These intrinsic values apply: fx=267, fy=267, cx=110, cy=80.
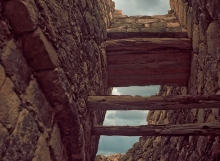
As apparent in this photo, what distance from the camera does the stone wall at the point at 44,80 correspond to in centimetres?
142

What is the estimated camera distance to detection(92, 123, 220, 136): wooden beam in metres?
2.44

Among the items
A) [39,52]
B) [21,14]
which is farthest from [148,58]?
[21,14]

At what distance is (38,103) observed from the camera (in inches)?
68.6

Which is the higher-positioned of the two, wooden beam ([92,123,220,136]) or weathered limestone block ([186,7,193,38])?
→ weathered limestone block ([186,7,193,38])

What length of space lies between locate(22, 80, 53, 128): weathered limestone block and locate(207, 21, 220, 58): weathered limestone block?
1.81 meters

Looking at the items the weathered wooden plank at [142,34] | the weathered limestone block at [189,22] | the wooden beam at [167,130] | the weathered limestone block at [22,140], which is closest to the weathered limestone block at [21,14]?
the weathered limestone block at [22,140]

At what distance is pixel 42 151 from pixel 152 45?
7.52 feet

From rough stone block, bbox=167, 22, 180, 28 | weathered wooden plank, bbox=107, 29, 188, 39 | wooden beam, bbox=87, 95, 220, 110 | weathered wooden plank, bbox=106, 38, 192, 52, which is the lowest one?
wooden beam, bbox=87, 95, 220, 110

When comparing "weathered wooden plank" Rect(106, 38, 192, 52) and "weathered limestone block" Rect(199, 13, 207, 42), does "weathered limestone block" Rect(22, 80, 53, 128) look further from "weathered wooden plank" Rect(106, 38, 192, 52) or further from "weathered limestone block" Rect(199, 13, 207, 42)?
"weathered limestone block" Rect(199, 13, 207, 42)

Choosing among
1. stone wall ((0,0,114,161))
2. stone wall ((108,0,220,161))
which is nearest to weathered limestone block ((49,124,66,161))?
stone wall ((0,0,114,161))

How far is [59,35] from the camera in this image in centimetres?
193

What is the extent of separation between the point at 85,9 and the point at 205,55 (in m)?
1.46

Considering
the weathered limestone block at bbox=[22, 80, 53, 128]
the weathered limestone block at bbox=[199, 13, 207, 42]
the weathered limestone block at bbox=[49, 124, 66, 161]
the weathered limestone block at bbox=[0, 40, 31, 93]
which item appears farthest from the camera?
the weathered limestone block at bbox=[199, 13, 207, 42]

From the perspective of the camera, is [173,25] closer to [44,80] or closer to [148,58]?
[148,58]
